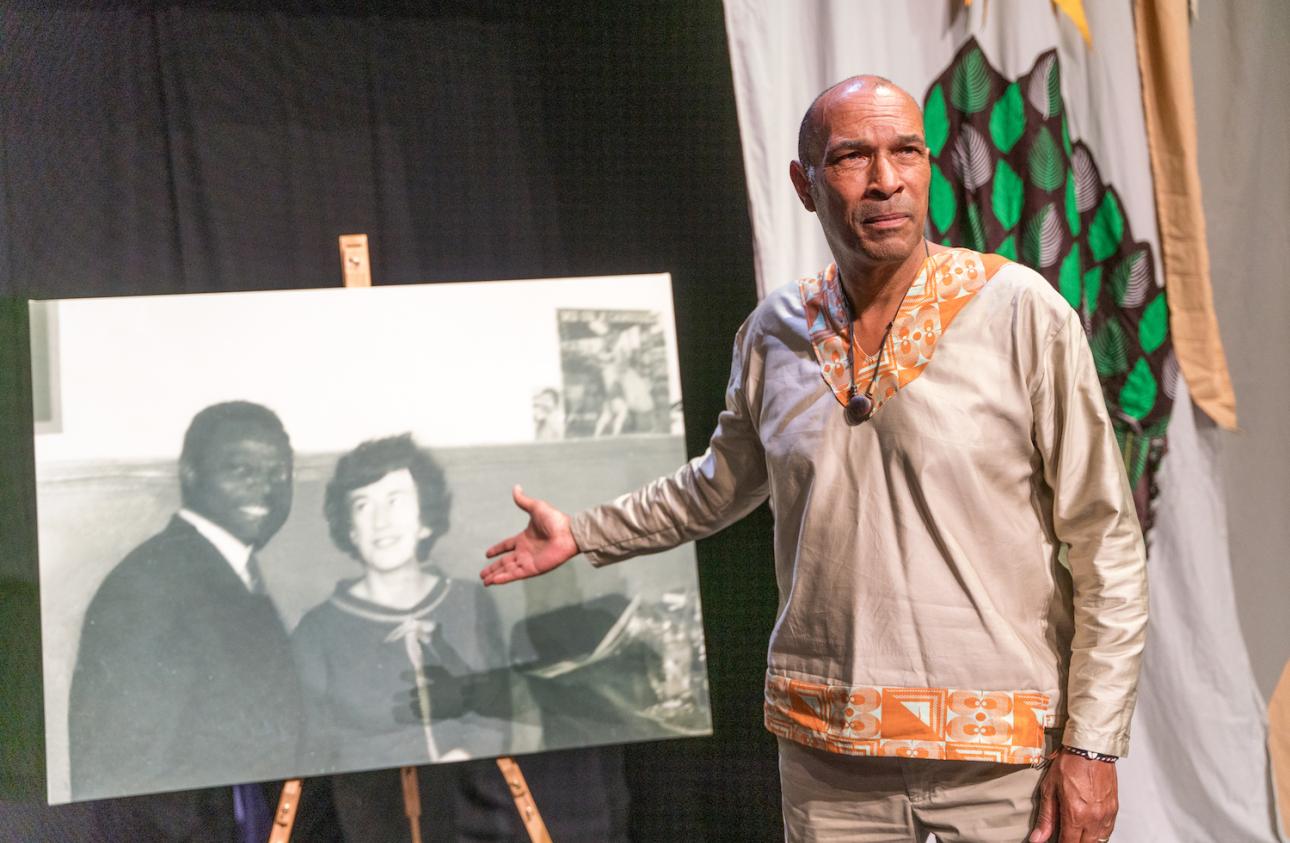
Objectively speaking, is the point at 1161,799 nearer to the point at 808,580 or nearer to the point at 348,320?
the point at 808,580

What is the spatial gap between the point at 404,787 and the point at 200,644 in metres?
0.44

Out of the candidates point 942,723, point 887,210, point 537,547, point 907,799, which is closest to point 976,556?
point 942,723

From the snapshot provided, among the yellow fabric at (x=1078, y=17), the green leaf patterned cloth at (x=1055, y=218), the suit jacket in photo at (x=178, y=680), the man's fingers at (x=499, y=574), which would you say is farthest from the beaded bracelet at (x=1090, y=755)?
the yellow fabric at (x=1078, y=17)

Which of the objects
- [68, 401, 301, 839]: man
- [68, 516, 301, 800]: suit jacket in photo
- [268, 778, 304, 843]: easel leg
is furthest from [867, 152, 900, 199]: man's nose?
[268, 778, 304, 843]: easel leg

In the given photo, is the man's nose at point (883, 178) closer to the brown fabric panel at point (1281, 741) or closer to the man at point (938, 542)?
the man at point (938, 542)

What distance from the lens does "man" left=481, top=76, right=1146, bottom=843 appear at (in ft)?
4.41

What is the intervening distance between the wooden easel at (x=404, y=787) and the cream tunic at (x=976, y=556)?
70 centimetres

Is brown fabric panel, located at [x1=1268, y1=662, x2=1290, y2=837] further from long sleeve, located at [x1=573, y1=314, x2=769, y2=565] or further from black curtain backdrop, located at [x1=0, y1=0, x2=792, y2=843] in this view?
long sleeve, located at [x1=573, y1=314, x2=769, y2=565]

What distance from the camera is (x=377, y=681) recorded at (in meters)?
1.98

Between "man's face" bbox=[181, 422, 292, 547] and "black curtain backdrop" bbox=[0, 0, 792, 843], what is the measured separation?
61cm

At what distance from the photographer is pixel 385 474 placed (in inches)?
79.8

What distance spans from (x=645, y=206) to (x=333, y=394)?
3.31 feet

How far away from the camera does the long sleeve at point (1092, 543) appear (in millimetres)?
1318

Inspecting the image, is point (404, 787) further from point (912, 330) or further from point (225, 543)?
point (912, 330)
